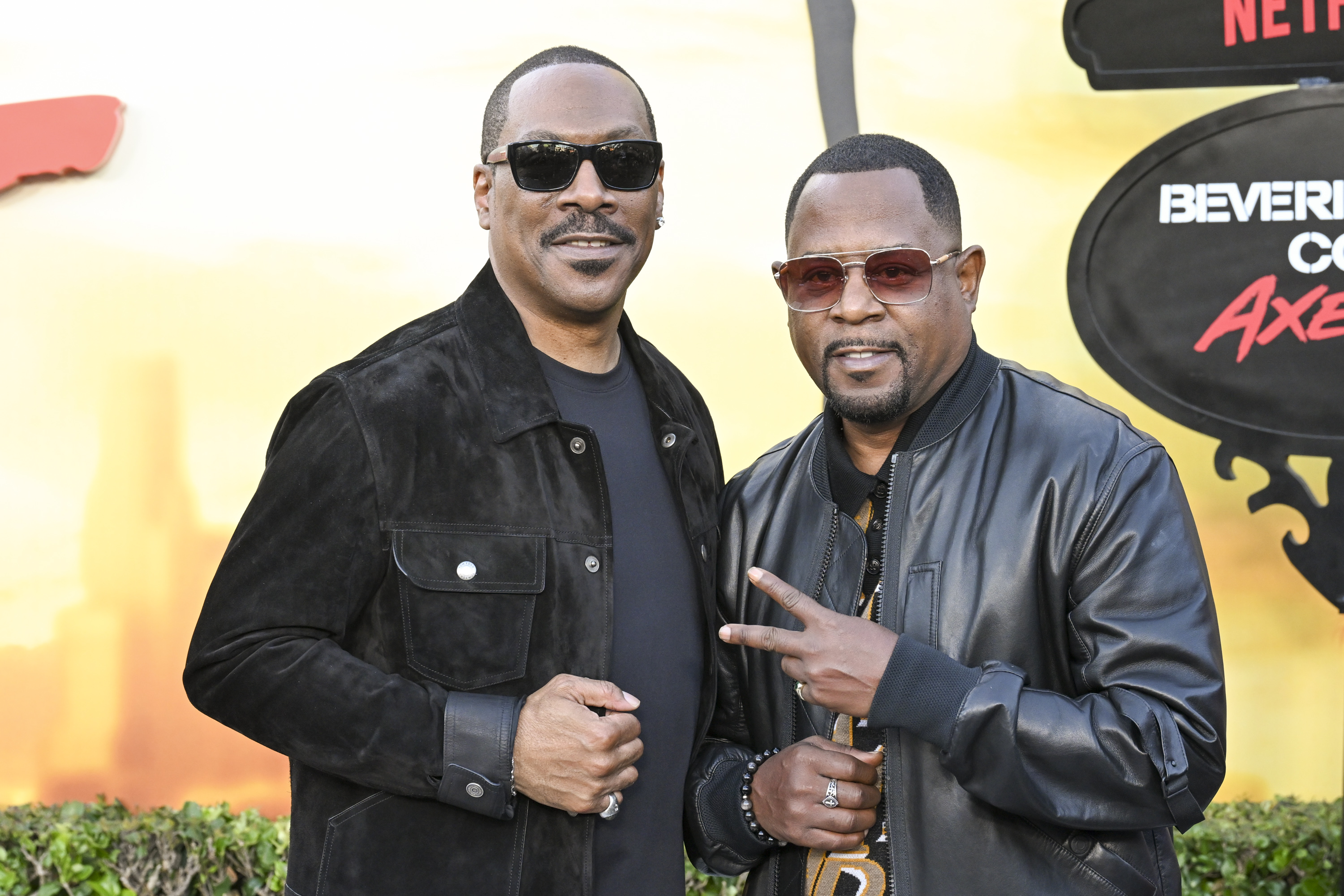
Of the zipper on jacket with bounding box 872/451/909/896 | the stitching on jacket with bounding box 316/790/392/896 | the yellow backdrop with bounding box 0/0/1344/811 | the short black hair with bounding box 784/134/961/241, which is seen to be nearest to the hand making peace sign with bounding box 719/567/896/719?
the zipper on jacket with bounding box 872/451/909/896

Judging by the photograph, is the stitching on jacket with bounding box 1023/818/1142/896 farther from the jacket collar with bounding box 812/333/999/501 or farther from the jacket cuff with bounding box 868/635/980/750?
the jacket collar with bounding box 812/333/999/501

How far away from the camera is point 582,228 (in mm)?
2520

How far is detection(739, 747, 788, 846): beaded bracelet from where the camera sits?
2.35 meters

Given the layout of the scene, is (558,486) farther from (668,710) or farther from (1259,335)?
(1259,335)

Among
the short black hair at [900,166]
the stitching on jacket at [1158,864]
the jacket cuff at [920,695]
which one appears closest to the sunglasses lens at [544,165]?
the short black hair at [900,166]

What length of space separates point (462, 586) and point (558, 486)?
0.28 metres

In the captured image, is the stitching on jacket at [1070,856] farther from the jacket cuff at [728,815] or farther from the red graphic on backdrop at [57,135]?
the red graphic on backdrop at [57,135]

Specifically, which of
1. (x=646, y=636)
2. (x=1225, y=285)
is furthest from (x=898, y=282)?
(x=1225, y=285)

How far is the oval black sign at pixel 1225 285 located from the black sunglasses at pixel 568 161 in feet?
7.26

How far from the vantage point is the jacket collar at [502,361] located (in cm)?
240

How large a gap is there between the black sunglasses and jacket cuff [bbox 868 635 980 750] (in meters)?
1.14

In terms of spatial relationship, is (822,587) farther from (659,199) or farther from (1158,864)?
(659,199)

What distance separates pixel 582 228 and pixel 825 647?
100cm

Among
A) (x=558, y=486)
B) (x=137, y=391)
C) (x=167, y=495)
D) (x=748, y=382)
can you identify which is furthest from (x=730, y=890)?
(x=137, y=391)
